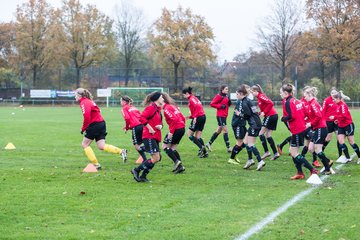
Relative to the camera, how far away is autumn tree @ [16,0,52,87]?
Result: 68500 millimetres

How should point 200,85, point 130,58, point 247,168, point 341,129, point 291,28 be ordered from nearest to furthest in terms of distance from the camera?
point 247,168 < point 341,129 < point 291,28 < point 200,85 < point 130,58

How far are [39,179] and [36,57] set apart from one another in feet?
199

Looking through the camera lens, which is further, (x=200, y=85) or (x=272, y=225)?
(x=200, y=85)

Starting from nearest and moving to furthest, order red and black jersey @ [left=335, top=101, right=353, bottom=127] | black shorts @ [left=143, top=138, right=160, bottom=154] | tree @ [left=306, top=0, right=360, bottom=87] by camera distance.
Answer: black shorts @ [left=143, top=138, right=160, bottom=154], red and black jersey @ [left=335, top=101, right=353, bottom=127], tree @ [left=306, top=0, right=360, bottom=87]

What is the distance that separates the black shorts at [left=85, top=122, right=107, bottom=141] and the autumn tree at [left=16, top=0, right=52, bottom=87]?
2269 inches

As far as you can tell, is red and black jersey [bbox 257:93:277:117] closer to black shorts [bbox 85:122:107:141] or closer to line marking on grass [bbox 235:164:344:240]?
black shorts [bbox 85:122:107:141]

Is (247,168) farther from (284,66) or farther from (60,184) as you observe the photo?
(284,66)

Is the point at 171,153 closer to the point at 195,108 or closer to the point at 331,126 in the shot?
the point at 195,108

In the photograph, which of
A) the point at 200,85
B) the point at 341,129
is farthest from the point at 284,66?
the point at 341,129

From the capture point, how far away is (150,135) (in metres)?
11.0

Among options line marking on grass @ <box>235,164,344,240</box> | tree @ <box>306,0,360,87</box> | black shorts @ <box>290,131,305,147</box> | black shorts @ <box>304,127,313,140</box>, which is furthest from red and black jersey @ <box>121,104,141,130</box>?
tree @ <box>306,0,360,87</box>

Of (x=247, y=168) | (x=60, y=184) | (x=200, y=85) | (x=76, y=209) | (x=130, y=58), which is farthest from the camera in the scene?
(x=130, y=58)

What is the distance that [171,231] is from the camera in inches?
271

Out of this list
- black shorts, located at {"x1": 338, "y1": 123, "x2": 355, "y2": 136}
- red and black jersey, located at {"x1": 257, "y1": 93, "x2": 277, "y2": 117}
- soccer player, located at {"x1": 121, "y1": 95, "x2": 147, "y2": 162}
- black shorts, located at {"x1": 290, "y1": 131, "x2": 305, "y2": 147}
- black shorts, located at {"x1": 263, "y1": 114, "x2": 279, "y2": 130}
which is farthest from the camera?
black shorts, located at {"x1": 263, "y1": 114, "x2": 279, "y2": 130}
